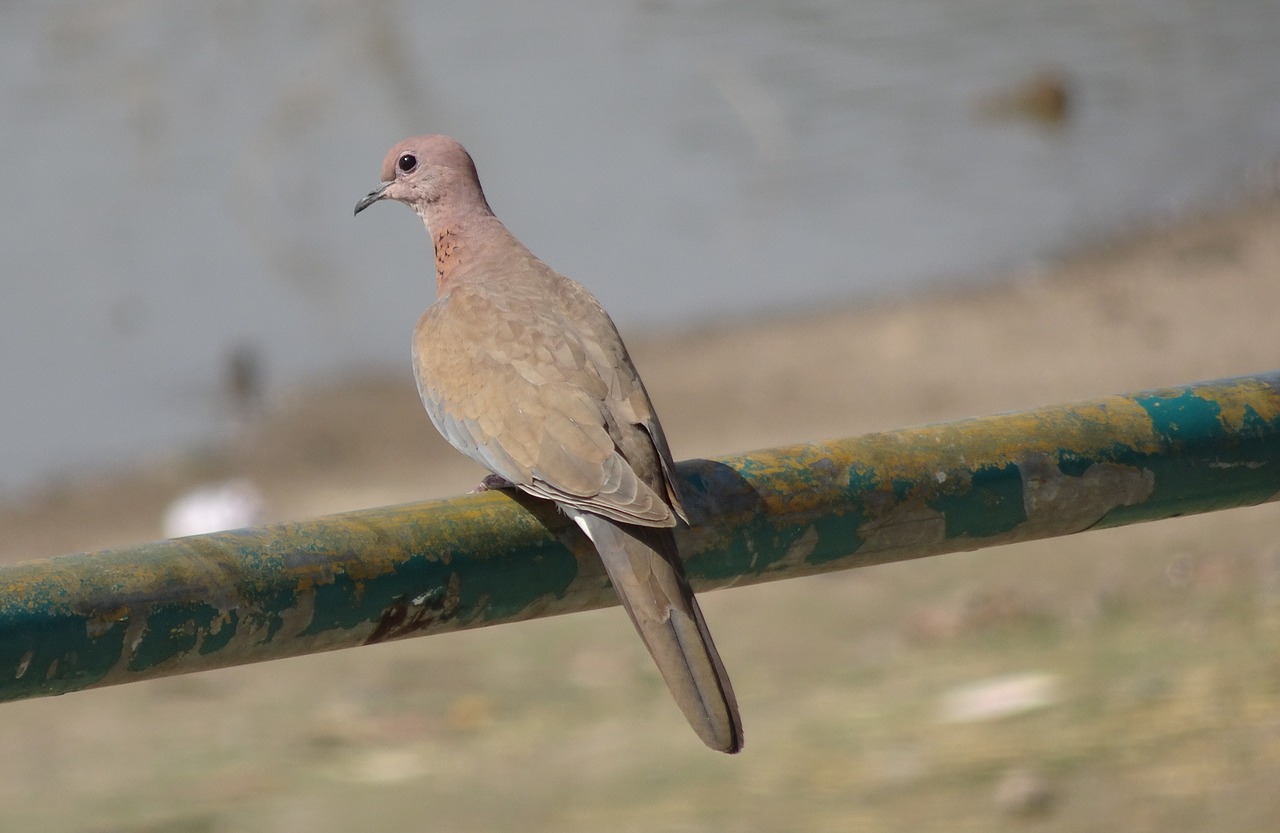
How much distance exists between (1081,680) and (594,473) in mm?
2315

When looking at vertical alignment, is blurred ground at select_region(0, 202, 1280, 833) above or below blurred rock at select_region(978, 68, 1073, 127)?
below

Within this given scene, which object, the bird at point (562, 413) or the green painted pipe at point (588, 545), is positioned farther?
the bird at point (562, 413)

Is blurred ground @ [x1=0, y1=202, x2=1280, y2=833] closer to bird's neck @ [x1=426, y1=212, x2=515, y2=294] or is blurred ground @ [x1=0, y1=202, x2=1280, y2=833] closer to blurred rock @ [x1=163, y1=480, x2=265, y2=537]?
bird's neck @ [x1=426, y1=212, x2=515, y2=294]

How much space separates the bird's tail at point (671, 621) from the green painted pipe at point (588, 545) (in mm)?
37

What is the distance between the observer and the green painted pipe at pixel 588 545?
190 centimetres

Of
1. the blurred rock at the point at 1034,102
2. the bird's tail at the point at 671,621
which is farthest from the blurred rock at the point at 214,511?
the blurred rock at the point at 1034,102

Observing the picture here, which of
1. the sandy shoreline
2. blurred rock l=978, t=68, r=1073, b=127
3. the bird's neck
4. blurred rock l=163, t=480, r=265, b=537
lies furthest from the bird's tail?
blurred rock l=978, t=68, r=1073, b=127

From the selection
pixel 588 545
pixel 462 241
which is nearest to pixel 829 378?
pixel 462 241

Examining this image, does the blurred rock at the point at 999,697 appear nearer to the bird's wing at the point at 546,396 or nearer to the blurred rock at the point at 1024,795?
the blurred rock at the point at 1024,795

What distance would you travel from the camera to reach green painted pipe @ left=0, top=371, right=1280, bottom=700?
190cm

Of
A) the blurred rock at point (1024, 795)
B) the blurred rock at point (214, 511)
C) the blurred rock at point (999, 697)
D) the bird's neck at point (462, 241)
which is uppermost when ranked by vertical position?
the bird's neck at point (462, 241)

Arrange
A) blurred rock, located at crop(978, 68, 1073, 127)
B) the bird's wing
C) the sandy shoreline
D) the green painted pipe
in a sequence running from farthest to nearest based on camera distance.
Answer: blurred rock, located at crop(978, 68, 1073, 127) < the sandy shoreline < the bird's wing < the green painted pipe

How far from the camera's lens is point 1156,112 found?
13828 millimetres

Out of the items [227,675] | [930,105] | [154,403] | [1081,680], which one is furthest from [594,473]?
[930,105]
